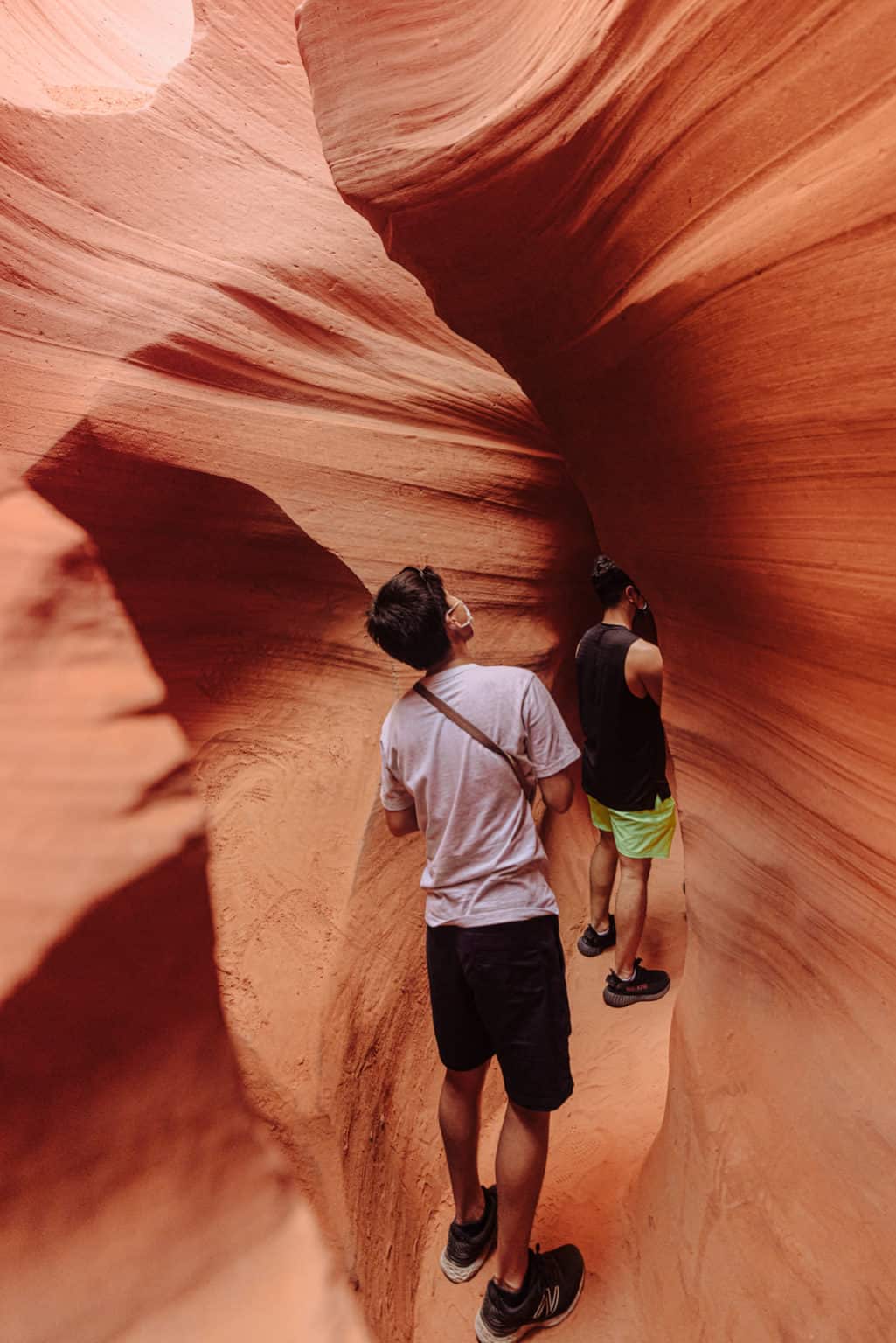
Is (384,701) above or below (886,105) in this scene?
below

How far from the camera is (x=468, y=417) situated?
2818 millimetres

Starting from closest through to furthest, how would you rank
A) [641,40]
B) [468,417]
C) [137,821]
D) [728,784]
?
[137,821], [641,40], [728,784], [468,417]

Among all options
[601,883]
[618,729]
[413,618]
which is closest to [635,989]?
[601,883]

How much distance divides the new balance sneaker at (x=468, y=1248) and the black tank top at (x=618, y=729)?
121 centimetres

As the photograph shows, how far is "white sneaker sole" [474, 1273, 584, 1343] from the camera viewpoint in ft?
5.41

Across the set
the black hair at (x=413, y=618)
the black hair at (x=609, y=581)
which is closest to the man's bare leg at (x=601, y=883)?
the black hair at (x=609, y=581)

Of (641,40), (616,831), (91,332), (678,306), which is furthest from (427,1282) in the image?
(91,332)

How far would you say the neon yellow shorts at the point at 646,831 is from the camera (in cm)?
255

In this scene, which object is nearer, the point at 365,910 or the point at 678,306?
the point at 678,306

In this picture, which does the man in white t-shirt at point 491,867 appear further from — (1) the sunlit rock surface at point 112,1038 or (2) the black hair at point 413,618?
(1) the sunlit rock surface at point 112,1038

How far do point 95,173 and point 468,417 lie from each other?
4.80 ft

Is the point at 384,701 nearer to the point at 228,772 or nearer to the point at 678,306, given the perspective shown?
the point at 228,772

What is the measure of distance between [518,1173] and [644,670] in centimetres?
136

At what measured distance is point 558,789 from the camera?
5.16 ft
